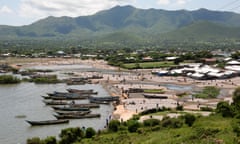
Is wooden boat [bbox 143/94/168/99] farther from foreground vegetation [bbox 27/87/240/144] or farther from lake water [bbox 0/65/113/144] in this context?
foreground vegetation [bbox 27/87/240/144]

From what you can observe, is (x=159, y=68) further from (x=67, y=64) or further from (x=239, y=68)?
(x=67, y=64)

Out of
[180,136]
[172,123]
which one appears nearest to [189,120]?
[172,123]

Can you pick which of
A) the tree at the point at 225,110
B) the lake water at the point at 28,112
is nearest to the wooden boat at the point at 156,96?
the lake water at the point at 28,112

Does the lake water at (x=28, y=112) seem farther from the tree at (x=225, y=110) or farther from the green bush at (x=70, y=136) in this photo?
the tree at (x=225, y=110)

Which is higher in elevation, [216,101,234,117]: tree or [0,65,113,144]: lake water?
[216,101,234,117]: tree

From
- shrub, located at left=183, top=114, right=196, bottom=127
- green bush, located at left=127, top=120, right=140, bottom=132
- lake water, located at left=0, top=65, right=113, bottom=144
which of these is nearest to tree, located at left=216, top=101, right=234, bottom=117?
shrub, located at left=183, top=114, right=196, bottom=127

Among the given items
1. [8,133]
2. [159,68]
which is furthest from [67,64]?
[8,133]
